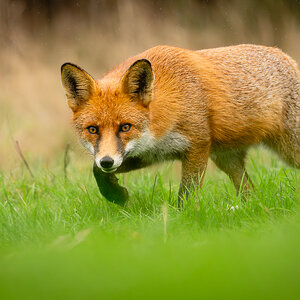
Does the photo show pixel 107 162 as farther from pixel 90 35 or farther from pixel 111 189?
pixel 90 35

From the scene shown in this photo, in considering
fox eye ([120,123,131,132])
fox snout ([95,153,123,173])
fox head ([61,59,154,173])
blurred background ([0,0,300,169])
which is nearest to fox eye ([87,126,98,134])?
fox head ([61,59,154,173])

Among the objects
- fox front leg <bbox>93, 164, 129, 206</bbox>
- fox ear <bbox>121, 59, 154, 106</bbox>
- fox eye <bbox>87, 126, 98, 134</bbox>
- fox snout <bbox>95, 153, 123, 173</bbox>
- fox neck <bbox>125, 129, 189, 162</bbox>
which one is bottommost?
fox front leg <bbox>93, 164, 129, 206</bbox>

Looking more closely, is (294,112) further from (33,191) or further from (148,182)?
(33,191)

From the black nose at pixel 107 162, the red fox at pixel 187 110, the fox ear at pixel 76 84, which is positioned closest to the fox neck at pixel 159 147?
the red fox at pixel 187 110

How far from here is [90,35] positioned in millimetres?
9836

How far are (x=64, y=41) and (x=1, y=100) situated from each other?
2088mm

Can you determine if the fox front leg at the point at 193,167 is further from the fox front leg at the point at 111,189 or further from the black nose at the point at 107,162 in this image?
the black nose at the point at 107,162

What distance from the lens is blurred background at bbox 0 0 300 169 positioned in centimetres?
891

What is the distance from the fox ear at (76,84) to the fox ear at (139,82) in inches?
12.9

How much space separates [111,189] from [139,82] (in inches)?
42.8

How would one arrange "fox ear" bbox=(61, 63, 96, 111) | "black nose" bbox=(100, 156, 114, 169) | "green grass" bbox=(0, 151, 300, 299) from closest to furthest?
"green grass" bbox=(0, 151, 300, 299) < "black nose" bbox=(100, 156, 114, 169) < "fox ear" bbox=(61, 63, 96, 111)

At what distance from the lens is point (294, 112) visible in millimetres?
5316

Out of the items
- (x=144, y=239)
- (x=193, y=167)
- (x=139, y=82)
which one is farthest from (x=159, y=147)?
(x=144, y=239)

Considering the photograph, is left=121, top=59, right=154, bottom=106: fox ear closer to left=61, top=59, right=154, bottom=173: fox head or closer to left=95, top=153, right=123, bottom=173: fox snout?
left=61, top=59, right=154, bottom=173: fox head
